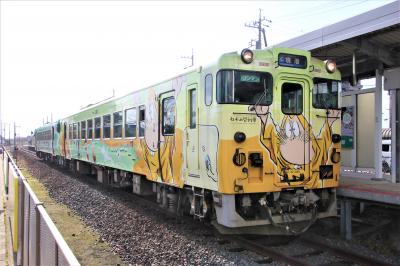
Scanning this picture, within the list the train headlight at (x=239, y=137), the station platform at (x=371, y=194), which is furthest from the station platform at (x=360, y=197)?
the train headlight at (x=239, y=137)

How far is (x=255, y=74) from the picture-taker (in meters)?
7.33

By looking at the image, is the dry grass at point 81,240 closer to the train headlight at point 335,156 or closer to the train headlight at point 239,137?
the train headlight at point 239,137

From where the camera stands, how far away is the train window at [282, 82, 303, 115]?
7680 mm

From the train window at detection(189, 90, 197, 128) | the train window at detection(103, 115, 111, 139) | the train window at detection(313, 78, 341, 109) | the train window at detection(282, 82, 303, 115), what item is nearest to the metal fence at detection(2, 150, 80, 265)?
the train window at detection(189, 90, 197, 128)

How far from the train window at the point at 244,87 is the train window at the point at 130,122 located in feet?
15.6

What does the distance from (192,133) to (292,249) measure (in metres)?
2.64

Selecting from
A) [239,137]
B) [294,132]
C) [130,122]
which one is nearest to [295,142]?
[294,132]

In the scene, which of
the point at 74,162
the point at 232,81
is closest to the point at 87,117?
the point at 74,162

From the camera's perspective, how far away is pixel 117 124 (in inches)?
517

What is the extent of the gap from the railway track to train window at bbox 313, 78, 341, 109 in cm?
248

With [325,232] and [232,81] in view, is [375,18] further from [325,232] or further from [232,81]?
[325,232]

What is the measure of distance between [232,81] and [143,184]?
5.37 m

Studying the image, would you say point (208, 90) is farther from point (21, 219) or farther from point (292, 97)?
point (21, 219)

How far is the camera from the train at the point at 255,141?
22.8 ft
